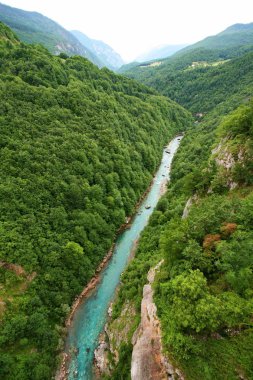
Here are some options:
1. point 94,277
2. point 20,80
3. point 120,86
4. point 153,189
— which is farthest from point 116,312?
point 120,86

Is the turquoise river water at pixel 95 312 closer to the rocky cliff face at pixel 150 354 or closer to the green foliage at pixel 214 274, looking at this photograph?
the green foliage at pixel 214 274

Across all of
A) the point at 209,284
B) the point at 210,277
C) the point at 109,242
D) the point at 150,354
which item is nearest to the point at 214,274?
the point at 210,277

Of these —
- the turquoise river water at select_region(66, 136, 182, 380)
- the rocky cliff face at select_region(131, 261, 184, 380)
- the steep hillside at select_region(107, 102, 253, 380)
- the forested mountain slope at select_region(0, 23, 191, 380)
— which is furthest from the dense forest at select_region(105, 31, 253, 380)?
the forested mountain slope at select_region(0, 23, 191, 380)

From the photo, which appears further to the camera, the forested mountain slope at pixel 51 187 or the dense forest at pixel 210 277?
the forested mountain slope at pixel 51 187

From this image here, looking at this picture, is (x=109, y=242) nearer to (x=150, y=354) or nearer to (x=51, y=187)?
(x=51, y=187)

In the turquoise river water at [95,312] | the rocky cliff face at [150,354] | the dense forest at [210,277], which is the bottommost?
A: the turquoise river water at [95,312]

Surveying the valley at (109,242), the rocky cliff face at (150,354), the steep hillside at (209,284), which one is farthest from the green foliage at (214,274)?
the rocky cliff face at (150,354)

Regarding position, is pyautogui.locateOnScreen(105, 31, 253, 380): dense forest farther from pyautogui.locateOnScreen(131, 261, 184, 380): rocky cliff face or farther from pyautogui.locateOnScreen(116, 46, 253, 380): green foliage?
pyautogui.locateOnScreen(131, 261, 184, 380): rocky cliff face
